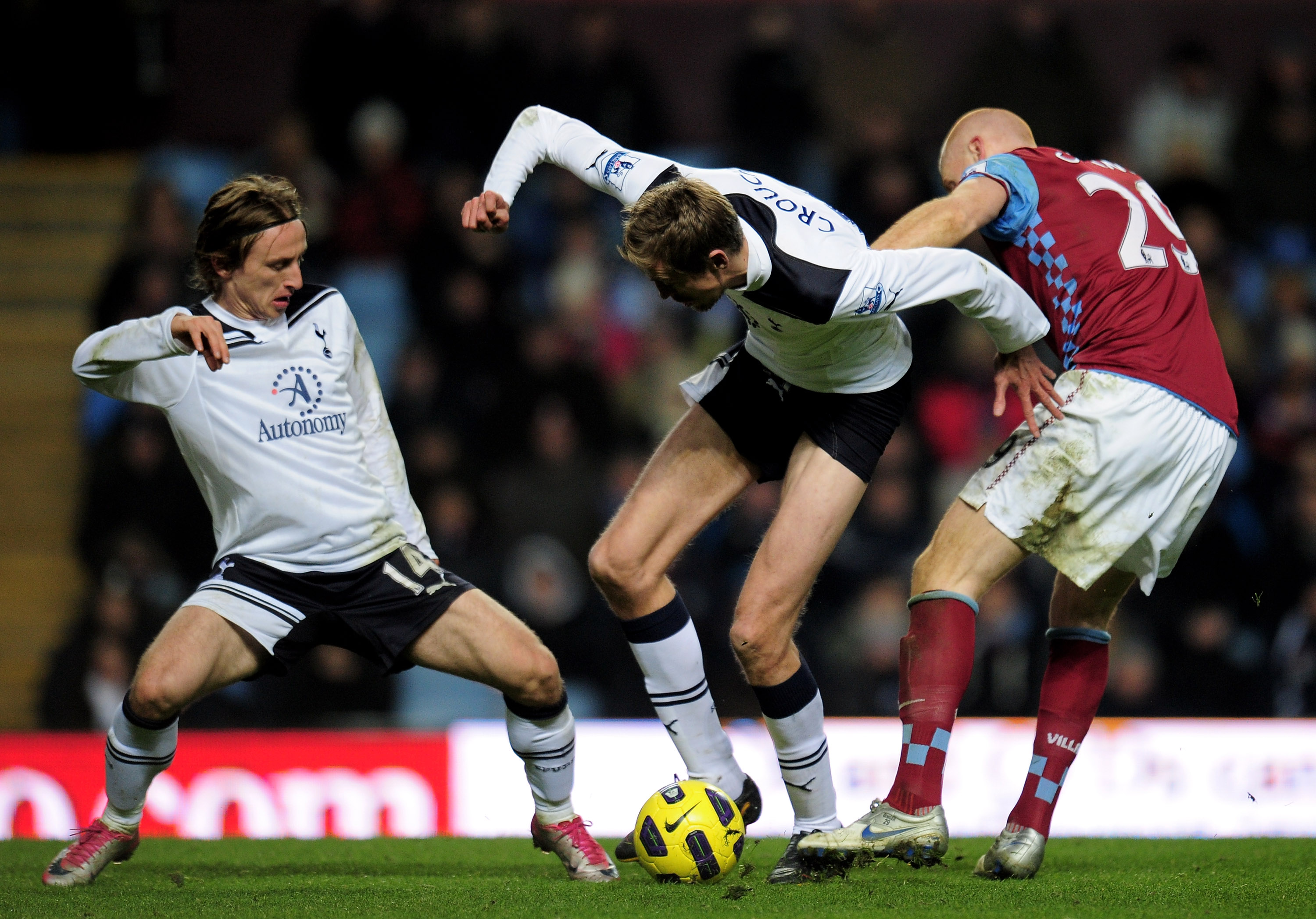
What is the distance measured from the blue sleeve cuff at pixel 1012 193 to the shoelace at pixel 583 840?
2.24 m

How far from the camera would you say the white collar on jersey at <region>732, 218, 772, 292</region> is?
4.01m

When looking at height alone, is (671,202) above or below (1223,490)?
Answer: above

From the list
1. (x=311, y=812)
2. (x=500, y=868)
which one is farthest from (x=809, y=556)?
(x=311, y=812)

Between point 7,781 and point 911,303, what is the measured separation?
5210mm

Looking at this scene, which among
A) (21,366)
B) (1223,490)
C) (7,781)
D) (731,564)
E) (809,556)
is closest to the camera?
(809,556)

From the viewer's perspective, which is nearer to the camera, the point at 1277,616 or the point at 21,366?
the point at 1277,616

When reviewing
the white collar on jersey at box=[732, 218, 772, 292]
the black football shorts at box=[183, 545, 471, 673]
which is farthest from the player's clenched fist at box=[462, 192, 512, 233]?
the black football shorts at box=[183, 545, 471, 673]

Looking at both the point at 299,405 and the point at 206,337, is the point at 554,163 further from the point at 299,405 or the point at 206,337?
the point at 206,337

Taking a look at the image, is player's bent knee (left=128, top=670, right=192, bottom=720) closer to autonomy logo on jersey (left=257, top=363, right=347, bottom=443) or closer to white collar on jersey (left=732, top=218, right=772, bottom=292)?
autonomy logo on jersey (left=257, top=363, right=347, bottom=443)

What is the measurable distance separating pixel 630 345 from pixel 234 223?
611cm

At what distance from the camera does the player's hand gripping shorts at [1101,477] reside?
13.5ft

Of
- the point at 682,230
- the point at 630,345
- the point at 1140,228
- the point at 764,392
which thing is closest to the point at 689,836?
the point at 764,392

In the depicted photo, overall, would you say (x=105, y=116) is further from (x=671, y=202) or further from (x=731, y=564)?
(x=671, y=202)

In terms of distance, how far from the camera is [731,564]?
29.2ft
